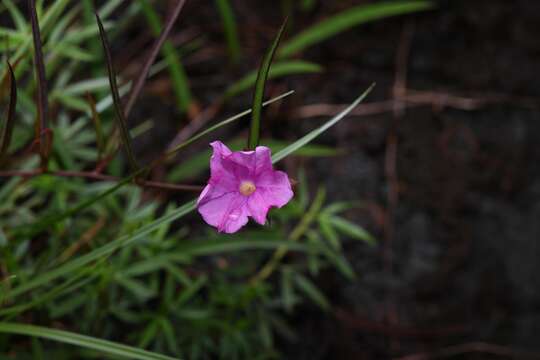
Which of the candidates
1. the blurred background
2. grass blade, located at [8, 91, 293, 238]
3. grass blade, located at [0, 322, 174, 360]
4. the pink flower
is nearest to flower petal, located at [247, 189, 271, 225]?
the pink flower

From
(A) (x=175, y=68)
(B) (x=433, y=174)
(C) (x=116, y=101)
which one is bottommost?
(C) (x=116, y=101)

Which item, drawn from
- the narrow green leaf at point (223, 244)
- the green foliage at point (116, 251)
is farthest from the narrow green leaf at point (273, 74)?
the narrow green leaf at point (223, 244)

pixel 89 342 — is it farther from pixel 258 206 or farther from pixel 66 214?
pixel 258 206

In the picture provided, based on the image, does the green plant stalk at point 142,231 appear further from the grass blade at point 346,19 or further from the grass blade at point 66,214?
the grass blade at point 346,19

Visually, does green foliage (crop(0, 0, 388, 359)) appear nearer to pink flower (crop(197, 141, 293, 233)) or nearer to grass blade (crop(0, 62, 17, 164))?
grass blade (crop(0, 62, 17, 164))

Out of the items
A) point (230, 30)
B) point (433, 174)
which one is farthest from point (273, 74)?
point (433, 174)

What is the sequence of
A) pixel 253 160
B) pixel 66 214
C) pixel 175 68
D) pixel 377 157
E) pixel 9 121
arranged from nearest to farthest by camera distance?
pixel 253 160 → pixel 9 121 → pixel 66 214 → pixel 175 68 → pixel 377 157

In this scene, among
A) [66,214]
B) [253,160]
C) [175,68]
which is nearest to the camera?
[253,160]
